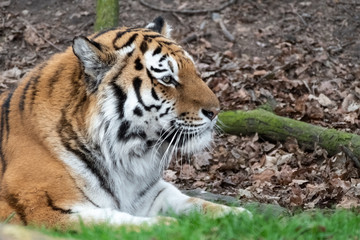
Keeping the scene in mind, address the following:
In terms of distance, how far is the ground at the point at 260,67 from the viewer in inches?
265

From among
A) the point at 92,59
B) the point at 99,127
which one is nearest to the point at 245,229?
the point at 99,127

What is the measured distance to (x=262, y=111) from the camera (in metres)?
7.70

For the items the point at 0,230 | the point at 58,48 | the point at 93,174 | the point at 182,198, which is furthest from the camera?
the point at 58,48

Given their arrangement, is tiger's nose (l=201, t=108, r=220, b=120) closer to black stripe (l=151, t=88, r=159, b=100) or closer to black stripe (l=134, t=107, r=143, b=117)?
black stripe (l=151, t=88, r=159, b=100)

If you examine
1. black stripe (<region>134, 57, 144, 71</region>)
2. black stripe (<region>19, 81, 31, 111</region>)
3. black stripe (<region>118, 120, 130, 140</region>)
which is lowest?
black stripe (<region>118, 120, 130, 140</region>)

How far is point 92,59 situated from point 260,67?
5257 millimetres

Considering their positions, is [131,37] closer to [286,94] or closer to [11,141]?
[11,141]

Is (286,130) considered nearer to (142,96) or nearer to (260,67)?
(260,67)

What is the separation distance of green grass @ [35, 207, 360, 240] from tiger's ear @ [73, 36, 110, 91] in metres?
1.19

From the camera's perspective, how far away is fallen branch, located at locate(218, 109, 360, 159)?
273 inches

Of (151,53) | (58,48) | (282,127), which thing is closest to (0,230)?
(151,53)

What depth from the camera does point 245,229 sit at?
3734 mm

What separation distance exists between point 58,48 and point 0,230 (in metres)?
7.69

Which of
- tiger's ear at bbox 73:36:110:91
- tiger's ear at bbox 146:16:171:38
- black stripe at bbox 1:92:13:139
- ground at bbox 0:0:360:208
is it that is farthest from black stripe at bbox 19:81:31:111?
ground at bbox 0:0:360:208
